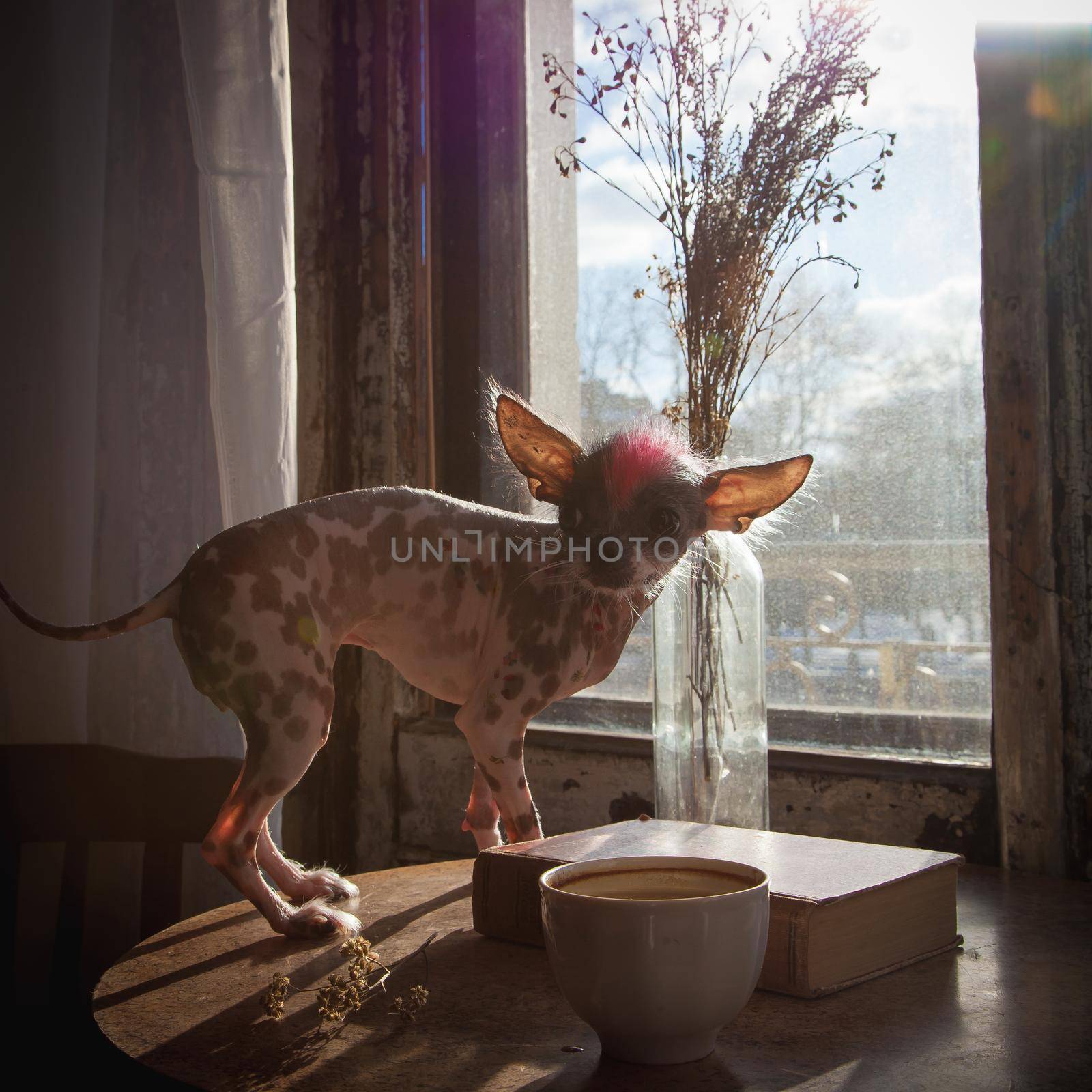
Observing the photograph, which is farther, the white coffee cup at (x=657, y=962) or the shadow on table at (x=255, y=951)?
the shadow on table at (x=255, y=951)

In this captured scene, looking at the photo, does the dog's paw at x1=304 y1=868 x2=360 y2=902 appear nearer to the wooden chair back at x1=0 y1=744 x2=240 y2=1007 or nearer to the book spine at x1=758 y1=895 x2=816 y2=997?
the wooden chair back at x1=0 y1=744 x2=240 y2=1007

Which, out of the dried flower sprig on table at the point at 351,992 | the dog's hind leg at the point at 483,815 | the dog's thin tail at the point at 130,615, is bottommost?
the dried flower sprig on table at the point at 351,992

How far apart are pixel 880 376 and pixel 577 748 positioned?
0.62 meters

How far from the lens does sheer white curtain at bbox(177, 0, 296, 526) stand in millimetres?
1249

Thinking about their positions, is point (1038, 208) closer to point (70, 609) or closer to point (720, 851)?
point (720, 851)

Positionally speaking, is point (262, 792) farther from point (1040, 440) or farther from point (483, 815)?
point (1040, 440)

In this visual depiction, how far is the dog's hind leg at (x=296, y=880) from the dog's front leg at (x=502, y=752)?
0.16 m

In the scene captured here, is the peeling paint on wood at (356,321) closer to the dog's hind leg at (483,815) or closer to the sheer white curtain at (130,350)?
the sheer white curtain at (130,350)

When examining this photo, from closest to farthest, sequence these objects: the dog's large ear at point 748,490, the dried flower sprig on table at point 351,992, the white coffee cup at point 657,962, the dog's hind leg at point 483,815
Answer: the white coffee cup at point 657,962 → the dried flower sprig on table at point 351,992 → the dog's large ear at point 748,490 → the dog's hind leg at point 483,815

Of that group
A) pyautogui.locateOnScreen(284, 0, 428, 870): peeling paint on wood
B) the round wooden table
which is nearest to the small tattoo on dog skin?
the round wooden table

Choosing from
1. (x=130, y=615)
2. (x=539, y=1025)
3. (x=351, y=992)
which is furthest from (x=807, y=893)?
(x=130, y=615)

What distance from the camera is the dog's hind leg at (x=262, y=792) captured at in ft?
2.65

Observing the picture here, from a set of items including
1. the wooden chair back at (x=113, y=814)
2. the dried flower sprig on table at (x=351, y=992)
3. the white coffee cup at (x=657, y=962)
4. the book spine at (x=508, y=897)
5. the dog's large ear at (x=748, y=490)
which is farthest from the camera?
the wooden chair back at (x=113, y=814)

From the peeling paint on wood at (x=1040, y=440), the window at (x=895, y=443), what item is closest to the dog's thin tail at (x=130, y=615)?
the window at (x=895, y=443)
